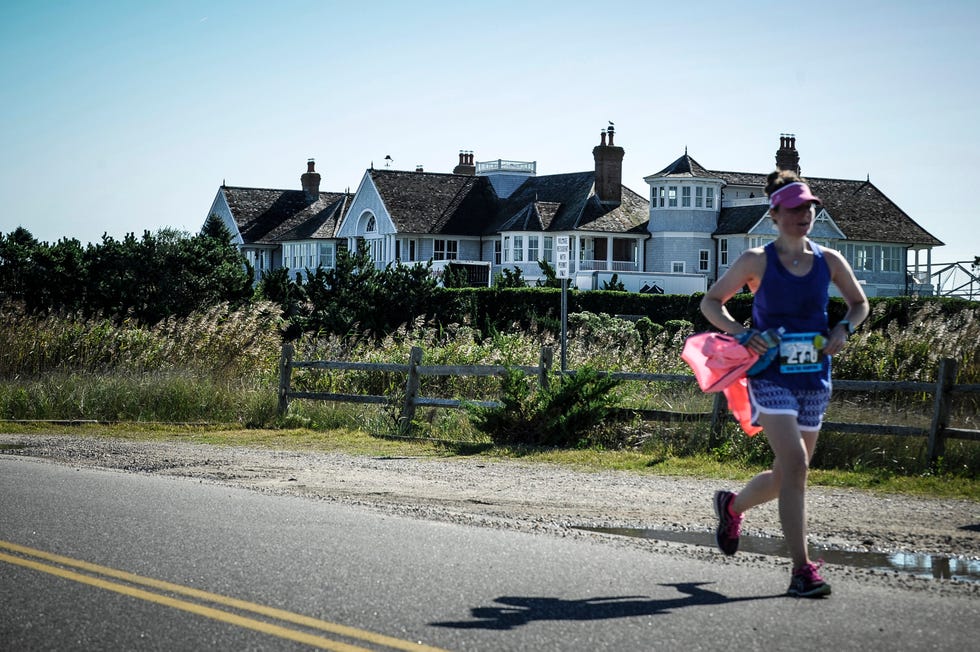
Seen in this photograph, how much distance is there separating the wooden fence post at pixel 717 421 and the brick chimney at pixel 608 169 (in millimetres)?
51693

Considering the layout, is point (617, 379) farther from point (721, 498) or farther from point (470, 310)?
point (470, 310)

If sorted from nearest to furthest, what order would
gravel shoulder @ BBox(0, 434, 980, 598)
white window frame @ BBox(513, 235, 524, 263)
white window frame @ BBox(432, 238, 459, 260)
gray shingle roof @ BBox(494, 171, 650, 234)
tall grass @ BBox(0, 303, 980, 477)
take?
1. gravel shoulder @ BBox(0, 434, 980, 598)
2. tall grass @ BBox(0, 303, 980, 477)
3. gray shingle roof @ BBox(494, 171, 650, 234)
4. white window frame @ BBox(513, 235, 524, 263)
5. white window frame @ BBox(432, 238, 459, 260)

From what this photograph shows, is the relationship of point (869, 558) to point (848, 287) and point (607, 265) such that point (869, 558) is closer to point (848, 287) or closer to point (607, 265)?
point (848, 287)

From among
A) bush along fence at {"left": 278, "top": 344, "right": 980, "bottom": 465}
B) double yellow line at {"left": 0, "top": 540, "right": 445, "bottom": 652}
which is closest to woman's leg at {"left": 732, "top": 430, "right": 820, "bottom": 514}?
double yellow line at {"left": 0, "top": 540, "right": 445, "bottom": 652}

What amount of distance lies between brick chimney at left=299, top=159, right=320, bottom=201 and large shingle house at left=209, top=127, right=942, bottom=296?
911 centimetres

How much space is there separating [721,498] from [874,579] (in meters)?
0.98

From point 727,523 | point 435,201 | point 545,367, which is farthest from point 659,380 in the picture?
point 435,201

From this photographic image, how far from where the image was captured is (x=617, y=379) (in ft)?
48.2

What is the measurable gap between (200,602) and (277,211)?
7834cm

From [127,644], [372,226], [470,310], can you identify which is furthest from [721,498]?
[372,226]

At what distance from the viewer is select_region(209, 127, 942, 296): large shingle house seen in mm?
63094

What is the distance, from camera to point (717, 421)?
44.9ft

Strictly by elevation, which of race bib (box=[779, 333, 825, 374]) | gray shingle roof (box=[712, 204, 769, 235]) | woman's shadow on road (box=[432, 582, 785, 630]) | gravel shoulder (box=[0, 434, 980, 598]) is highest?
gray shingle roof (box=[712, 204, 769, 235])

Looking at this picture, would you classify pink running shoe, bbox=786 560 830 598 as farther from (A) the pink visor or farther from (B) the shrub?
(B) the shrub
